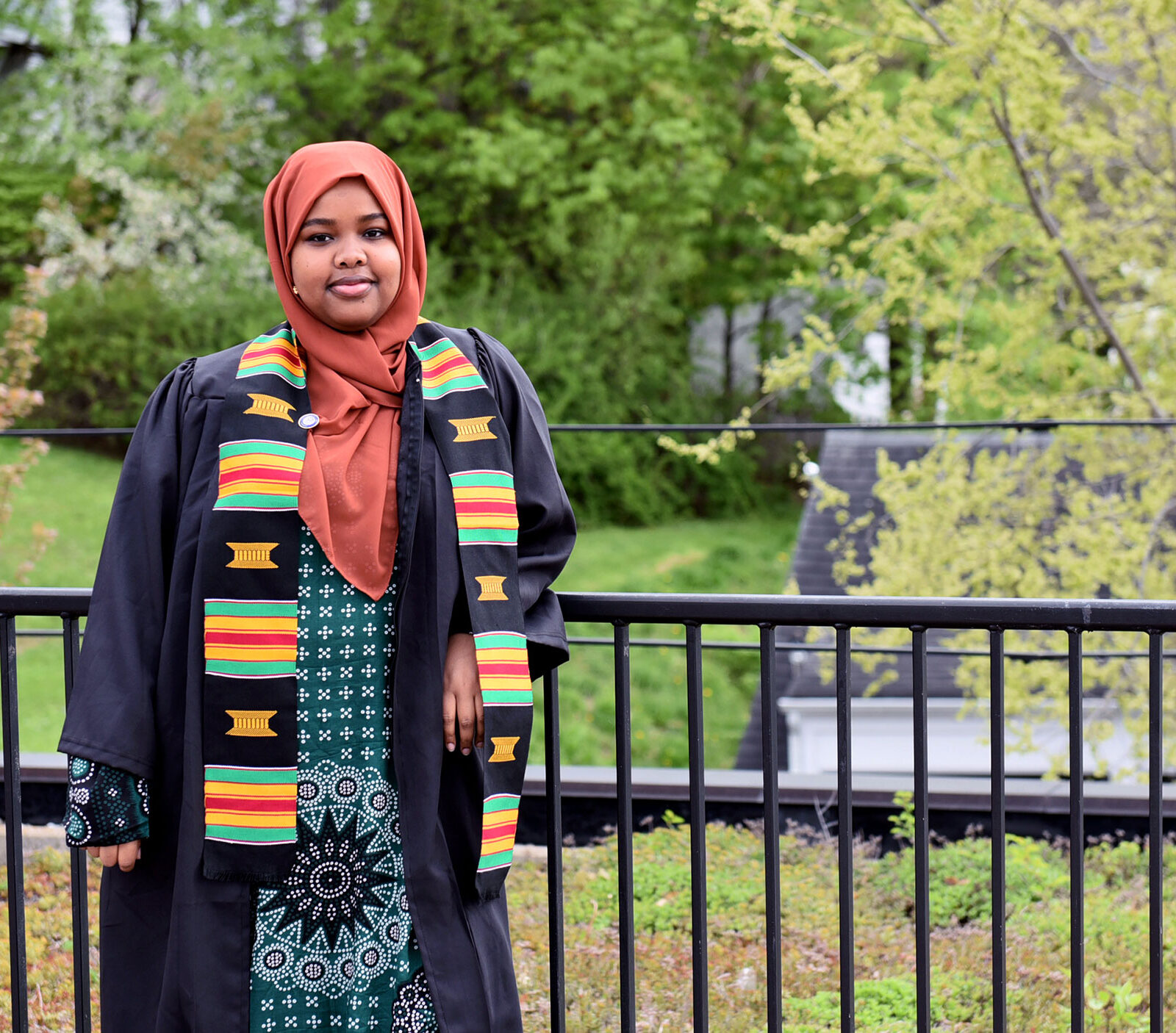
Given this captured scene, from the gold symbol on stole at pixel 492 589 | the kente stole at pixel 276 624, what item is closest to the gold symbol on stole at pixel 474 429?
the kente stole at pixel 276 624

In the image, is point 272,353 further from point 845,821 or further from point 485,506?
point 845,821

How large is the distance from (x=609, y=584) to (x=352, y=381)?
13510 millimetres

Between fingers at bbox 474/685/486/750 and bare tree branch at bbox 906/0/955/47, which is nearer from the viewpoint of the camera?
fingers at bbox 474/685/486/750

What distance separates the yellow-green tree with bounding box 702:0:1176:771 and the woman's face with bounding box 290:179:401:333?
4198mm

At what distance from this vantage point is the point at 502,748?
1854 mm

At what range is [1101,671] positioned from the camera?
18.9 ft

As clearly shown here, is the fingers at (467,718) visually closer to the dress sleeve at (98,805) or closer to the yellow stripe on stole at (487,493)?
the yellow stripe on stole at (487,493)

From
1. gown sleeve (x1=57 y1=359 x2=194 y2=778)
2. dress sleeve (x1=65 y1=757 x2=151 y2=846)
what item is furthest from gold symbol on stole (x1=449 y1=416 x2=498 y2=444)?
dress sleeve (x1=65 y1=757 x2=151 y2=846)

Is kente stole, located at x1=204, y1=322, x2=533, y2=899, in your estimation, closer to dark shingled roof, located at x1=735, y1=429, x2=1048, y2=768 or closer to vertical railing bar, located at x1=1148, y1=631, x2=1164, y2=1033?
vertical railing bar, located at x1=1148, y1=631, x2=1164, y2=1033

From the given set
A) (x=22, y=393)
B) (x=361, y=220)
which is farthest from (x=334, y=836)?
(x=22, y=393)

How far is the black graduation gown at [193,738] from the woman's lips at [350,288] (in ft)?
0.47

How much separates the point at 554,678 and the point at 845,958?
2.20 feet

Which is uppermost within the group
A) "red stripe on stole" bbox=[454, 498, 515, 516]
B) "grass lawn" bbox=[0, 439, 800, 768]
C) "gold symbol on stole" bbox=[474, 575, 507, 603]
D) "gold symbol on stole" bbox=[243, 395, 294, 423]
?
"gold symbol on stole" bbox=[243, 395, 294, 423]

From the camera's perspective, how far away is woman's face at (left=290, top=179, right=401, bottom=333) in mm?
1870
